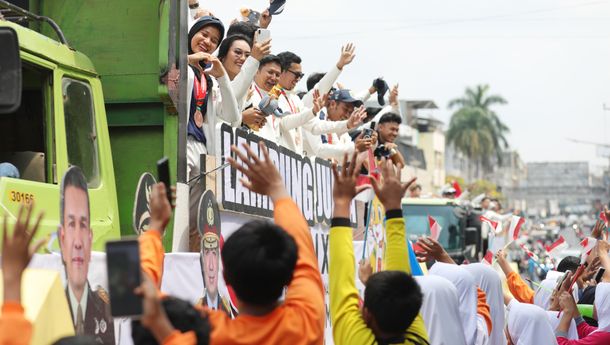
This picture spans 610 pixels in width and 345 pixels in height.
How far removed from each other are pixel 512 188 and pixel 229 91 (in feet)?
527

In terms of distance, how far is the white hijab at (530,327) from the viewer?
275 inches

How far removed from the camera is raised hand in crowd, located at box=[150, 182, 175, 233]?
3.61 metres

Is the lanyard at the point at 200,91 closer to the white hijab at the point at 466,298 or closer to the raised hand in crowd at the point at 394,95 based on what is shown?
the white hijab at the point at 466,298

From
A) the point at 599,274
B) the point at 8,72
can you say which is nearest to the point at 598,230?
the point at 599,274

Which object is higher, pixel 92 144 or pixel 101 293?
pixel 92 144

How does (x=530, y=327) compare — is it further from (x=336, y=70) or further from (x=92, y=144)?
(x=336, y=70)

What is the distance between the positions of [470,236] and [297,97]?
1074 cm

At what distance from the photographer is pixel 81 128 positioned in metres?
5.88

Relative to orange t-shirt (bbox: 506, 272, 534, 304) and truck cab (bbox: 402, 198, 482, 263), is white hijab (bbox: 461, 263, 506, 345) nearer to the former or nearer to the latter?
orange t-shirt (bbox: 506, 272, 534, 304)

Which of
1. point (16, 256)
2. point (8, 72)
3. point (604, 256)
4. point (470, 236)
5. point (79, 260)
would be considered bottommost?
point (470, 236)

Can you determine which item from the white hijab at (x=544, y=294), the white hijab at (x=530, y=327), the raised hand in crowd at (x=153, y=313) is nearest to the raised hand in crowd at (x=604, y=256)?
the white hijab at (x=544, y=294)

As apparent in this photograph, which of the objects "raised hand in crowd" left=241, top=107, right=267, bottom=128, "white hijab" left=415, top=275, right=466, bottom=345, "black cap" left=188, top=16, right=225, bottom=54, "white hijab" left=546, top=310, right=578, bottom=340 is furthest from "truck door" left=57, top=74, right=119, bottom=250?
"white hijab" left=546, top=310, right=578, bottom=340

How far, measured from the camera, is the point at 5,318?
117 inches

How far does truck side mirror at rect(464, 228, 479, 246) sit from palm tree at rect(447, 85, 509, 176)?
87072 millimetres
